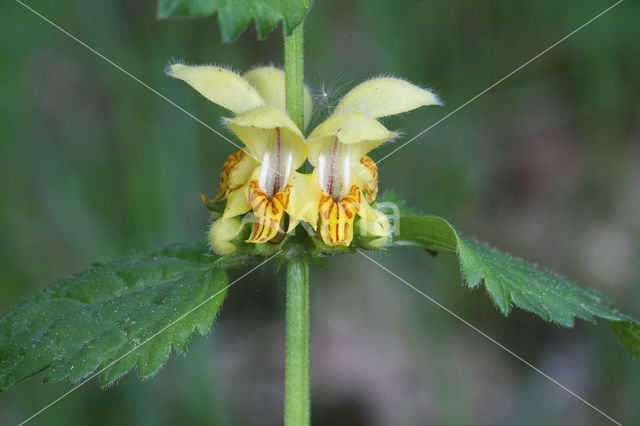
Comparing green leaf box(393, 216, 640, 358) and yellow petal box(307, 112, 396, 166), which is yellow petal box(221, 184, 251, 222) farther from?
green leaf box(393, 216, 640, 358)

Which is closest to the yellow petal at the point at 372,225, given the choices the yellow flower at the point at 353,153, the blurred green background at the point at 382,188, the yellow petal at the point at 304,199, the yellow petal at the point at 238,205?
the yellow flower at the point at 353,153

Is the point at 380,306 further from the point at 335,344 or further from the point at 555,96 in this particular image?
the point at 555,96

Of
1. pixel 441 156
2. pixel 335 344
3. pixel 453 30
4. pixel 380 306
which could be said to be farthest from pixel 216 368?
pixel 453 30

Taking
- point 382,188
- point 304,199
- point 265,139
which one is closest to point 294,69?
point 265,139

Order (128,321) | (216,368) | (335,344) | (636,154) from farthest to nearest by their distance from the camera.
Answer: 1. (636,154)
2. (335,344)
3. (216,368)
4. (128,321)

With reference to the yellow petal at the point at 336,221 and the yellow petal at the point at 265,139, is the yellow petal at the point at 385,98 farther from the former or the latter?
the yellow petal at the point at 336,221

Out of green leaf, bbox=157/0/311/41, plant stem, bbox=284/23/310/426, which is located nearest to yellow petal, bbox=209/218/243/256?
plant stem, bbox=284/23/310/426
